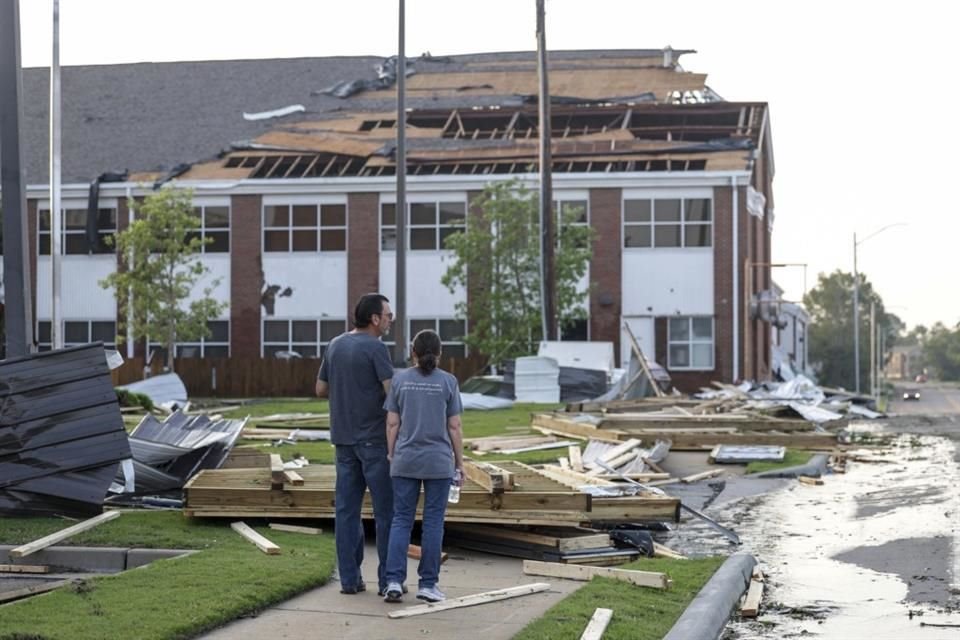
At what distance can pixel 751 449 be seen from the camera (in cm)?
2323

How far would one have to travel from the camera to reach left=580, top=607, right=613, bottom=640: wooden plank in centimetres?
814

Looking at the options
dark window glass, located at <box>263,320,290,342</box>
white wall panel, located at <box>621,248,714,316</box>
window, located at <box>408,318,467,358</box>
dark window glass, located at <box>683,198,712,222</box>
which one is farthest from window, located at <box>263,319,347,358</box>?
dark window glass, located at <box>683,198,712,222</box>

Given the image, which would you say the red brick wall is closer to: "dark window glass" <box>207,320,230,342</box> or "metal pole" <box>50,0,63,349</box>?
"dark window glass" <box>207,320,230,342</box>

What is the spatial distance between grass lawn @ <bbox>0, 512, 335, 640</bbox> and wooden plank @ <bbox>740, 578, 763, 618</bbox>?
2.85m

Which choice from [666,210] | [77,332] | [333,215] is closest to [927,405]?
[666,210]

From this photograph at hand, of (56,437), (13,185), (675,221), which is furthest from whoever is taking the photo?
(675,221)

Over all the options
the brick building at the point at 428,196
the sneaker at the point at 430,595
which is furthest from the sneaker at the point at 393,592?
the brick building at the point at 428,196

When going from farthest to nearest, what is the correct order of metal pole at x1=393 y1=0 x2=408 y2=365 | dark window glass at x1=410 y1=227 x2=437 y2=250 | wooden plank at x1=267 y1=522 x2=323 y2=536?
dark window glass at x1=410 y1=227 x2=437 y2=250 < metal pole at x1=393 y1=0 x2=408 y2=365 < wooden plank at x1=267 y1=522 x2=323 y2=536

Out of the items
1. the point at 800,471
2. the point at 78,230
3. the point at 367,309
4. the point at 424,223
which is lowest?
the point at 800,471

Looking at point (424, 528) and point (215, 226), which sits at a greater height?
point (215, 226)

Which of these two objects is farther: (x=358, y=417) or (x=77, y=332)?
(x=77, y=332)

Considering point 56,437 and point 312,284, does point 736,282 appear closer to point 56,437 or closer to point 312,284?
point 312,284

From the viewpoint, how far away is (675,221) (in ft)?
157

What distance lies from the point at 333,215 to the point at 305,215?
0.95 m
